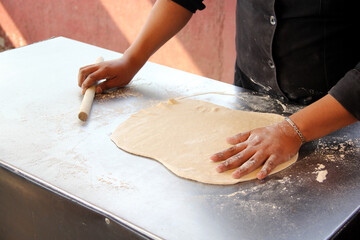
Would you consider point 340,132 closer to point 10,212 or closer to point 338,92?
point 338,92

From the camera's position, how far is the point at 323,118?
1.21 metres

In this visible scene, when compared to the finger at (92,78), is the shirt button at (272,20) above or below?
below

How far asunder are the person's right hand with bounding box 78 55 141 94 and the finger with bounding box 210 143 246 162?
2.19 ft

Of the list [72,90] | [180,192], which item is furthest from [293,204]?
[72,90]

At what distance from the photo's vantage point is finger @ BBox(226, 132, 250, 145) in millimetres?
1245

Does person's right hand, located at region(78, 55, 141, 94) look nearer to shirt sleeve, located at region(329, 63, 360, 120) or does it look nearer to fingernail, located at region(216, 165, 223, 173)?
fingernail, located at region(216, 165, 223, 173)

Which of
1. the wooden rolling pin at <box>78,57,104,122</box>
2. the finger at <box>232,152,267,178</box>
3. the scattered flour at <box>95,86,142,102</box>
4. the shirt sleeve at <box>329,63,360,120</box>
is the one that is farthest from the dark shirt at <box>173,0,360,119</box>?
the wooden rolling pin at <box>78,57,104,122</box>

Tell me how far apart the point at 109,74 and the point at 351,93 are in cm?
92

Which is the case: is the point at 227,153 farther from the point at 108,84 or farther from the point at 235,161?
the point at 108,84

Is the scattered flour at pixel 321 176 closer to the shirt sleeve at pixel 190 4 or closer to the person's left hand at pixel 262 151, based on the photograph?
the person's left hand at pixel 262 151

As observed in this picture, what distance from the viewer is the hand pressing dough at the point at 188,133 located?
1.18 metres

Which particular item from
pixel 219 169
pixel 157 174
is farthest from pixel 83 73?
pixel 219 169

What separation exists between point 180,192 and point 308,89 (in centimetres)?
68

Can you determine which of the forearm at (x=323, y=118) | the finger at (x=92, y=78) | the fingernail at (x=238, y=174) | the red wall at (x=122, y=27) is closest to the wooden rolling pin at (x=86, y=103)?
the finger at (x=92, y=78)
